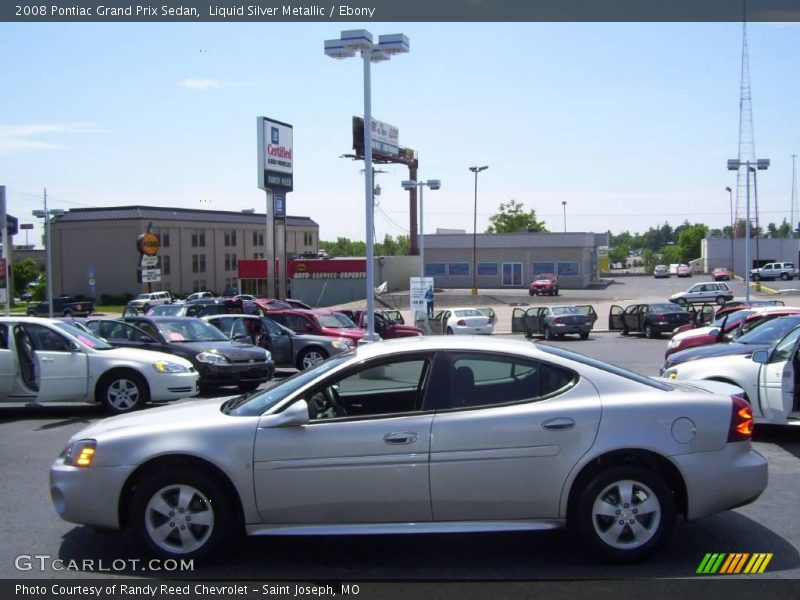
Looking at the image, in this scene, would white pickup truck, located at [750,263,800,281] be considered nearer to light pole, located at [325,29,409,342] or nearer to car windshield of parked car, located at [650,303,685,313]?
car windshield of parked car, located at [650,303,685,313]

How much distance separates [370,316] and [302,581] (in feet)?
49.8

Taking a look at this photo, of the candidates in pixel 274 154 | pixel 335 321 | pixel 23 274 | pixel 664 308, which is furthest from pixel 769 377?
pixel 23 274

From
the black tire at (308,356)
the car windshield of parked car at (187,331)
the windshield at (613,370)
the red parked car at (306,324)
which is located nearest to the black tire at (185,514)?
the windshield at (613,370)

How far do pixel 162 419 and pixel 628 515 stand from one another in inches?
129

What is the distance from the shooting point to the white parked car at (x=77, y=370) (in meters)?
11.3

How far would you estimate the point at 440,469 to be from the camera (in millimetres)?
5055

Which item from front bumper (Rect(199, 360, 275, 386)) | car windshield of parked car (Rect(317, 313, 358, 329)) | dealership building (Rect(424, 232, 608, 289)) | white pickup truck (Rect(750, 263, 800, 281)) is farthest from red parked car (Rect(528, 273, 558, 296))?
front bumper (Rect(199, 360, 275, 386))

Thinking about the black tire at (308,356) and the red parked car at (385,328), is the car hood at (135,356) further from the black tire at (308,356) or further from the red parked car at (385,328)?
the red parked car at (385,328)

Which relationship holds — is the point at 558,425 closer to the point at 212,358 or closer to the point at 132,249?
the point at 212,358

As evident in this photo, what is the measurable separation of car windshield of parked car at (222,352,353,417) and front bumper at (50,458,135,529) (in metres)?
0.84

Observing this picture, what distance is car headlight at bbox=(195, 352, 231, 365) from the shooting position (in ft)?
46.1

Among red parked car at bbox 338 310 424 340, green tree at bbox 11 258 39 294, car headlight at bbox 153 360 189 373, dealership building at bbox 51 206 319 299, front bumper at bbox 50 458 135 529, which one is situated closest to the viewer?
front bumper at bbox 50 458 135 529

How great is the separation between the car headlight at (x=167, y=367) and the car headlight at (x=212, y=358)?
5.59 feet

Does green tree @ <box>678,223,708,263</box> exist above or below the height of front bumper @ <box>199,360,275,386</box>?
above
